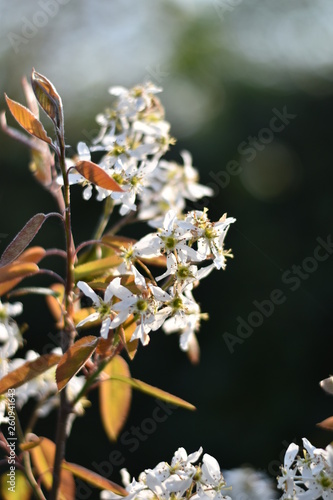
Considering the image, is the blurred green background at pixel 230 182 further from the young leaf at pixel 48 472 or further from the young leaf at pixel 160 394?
the young leaf at pixel 160 394

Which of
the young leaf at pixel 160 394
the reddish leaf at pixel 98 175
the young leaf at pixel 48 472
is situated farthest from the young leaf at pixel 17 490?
the reddish leaf at pixel 98 175

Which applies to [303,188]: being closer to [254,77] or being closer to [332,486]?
[254,77]

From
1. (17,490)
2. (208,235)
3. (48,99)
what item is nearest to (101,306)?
(208,235)

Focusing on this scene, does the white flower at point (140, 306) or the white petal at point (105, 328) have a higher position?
the white flower at point (140, 306)

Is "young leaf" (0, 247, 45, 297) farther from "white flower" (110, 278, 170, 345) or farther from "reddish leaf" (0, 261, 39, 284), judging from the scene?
"white flower" (110, 278, 170, 345)

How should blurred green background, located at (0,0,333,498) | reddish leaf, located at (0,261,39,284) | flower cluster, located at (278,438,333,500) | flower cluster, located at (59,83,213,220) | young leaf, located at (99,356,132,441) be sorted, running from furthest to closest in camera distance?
blurred green background, located at (0,0,333,498) → young leaf, located at (99,356,132,441) → flower cluster, located at (59,83,213,220) → reddish leaf, located at (0,261,39,284) → flower cluster, located at (278,438,333,500)

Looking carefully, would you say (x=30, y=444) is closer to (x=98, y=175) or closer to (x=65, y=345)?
(x=65, y=345)

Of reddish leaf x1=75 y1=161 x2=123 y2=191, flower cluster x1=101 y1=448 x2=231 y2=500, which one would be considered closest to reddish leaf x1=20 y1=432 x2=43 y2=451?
flower cluster x1=101 y1=448 x2=231 y2=500
